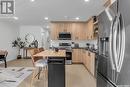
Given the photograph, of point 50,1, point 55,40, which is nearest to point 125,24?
point 50,1

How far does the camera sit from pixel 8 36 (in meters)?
11.3

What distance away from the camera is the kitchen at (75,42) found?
1.96 m

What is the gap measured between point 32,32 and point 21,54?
6.14 feet

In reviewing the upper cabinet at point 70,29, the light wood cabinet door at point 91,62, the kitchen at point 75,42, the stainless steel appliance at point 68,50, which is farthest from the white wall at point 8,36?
the light wood cabinet door at point 91,62

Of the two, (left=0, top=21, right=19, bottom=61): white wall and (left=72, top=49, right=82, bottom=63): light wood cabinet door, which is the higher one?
(left=0, top=21, right=19, bottom=61): white wall

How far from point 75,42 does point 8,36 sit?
4.23m

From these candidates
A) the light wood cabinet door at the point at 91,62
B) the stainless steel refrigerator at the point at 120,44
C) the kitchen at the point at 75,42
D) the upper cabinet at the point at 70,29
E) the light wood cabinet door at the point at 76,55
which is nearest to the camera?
the stainless steel refrigerator at the point at 120,44

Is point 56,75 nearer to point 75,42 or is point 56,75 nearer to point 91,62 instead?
point 91,62

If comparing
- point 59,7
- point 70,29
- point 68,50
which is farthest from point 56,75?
point 70,29

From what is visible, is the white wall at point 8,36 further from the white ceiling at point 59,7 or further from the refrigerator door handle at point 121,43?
the refrigerator door handle at point 121,43

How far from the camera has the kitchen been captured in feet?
6.44

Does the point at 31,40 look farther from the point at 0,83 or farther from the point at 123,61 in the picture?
the point at 123,61

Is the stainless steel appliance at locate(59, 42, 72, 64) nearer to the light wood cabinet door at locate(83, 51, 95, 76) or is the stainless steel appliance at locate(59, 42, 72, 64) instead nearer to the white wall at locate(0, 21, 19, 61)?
the light wood cabinet door at locate(83, 51, 95, 76)

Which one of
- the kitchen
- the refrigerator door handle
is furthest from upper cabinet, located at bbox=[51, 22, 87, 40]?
the refrigerator door handle
